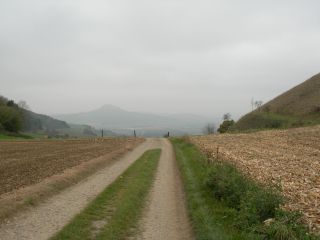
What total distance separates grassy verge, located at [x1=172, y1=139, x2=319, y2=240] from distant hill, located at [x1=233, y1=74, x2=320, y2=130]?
260 ft

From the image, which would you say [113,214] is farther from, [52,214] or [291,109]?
[291,109]

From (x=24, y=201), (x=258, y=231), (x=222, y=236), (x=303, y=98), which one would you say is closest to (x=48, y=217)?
(x=24, y=201)

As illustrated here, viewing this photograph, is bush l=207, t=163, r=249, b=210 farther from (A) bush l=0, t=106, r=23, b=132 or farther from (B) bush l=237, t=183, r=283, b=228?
(A) bush l=0, t=106, r=23, b=132

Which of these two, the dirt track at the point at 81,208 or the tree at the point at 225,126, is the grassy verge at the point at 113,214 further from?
the tree at the point at 225,126

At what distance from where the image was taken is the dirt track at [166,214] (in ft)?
46.6

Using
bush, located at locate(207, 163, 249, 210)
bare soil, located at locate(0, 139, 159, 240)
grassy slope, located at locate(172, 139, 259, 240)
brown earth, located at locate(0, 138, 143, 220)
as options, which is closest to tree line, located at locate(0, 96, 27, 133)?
brown earth, located at locate(0, 138, 143, 220)

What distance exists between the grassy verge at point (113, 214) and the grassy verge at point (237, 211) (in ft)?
6.82

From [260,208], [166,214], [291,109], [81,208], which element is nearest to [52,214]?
[81,208]

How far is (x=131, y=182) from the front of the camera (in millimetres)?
24312

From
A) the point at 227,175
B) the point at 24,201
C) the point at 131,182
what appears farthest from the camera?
the point at 131,182

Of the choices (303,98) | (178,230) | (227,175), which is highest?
(303,98)

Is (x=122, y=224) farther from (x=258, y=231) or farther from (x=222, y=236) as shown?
(x=258, y=231)

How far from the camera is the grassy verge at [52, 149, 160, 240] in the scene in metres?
13.6

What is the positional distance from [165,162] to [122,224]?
21871 millimetres
